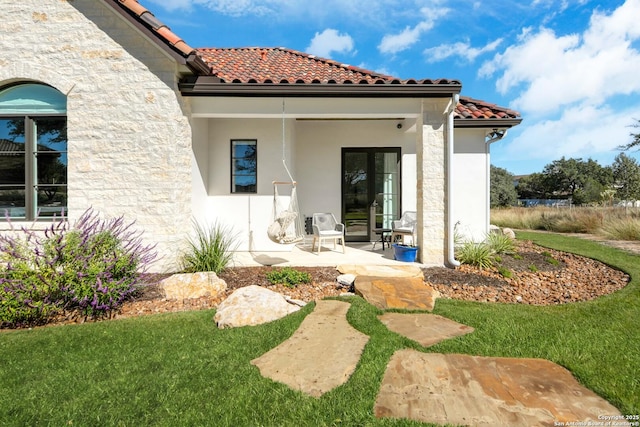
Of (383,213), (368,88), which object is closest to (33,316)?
(368,88)

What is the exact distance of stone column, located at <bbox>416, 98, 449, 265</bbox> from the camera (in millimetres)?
6941

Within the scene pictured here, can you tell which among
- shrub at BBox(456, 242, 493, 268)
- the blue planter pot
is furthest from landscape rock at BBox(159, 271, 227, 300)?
shrub at BBox(456, 242, 493, 268)

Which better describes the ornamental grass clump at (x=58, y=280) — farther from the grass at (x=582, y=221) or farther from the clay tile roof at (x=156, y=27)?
the grass at (x=582, y=221)

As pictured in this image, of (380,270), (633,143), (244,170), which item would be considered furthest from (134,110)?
(633,143)

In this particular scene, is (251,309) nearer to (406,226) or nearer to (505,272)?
(505,272)

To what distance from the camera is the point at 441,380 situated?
2.68 m

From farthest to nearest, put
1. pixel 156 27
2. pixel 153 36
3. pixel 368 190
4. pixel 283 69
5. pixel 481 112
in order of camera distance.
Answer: pixel 368 190 < pixel 481 112 < pixel 283 69 < pixel 156 27 < pixel 153 36

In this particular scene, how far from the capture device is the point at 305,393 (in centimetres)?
254

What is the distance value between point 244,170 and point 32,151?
4341 mm

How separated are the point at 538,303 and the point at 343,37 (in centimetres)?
1306

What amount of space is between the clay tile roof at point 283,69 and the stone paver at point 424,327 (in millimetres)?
4676

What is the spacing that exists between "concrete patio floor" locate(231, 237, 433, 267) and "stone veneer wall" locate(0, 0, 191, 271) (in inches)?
72.3

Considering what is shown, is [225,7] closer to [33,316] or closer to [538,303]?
[33,316]

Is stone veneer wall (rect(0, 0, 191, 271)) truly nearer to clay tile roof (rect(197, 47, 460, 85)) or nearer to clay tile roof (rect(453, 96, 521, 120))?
clay tile roof (rect(197, 47, 460, 85))
